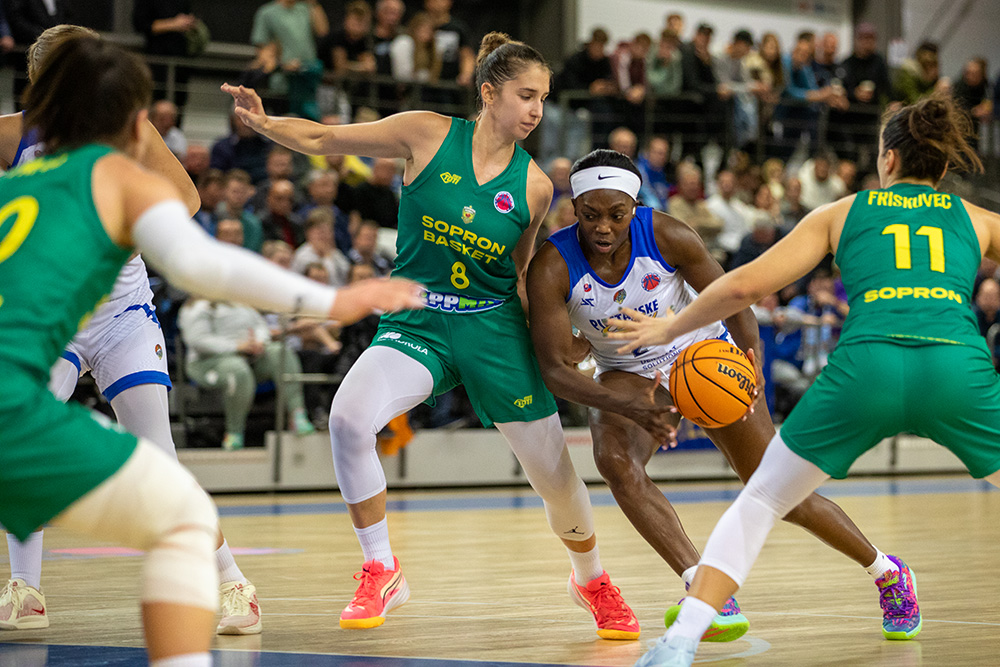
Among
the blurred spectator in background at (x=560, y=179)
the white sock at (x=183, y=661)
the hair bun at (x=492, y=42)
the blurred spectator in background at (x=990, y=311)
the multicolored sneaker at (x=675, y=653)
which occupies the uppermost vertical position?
the hair bun at (x=492, y=42)

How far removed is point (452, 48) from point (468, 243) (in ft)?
31.1

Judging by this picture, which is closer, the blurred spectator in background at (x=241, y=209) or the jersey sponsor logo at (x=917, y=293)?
the jersey sponsor logo at (x=917, y=293)

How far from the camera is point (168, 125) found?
11102 mm

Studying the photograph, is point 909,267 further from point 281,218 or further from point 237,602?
point 281,218

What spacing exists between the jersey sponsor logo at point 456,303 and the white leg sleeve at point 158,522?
6.50ft

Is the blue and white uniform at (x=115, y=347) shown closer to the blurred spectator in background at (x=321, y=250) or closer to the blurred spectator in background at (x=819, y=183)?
the blurred spectator in background at (x=321, y=250)

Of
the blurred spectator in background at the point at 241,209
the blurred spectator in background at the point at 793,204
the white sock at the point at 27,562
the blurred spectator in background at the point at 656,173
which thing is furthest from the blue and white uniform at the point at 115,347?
the blurred spectator in background at the point at 793,204

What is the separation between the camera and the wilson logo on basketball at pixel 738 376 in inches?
159

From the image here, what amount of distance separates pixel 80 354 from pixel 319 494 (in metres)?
6.39

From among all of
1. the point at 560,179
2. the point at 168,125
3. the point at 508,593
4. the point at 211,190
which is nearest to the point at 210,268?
the point at 508,593

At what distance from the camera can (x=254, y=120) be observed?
14.5 feet

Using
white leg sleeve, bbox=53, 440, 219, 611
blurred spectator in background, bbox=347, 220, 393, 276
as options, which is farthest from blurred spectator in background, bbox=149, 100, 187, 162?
white leg sleeve, bbox=53, 440, 219, 611

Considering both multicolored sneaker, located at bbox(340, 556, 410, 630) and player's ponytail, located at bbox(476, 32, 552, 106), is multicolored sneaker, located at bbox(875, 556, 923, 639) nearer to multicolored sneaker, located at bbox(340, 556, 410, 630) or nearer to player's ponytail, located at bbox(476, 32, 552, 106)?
multicolored sneaker, located at bbox(340, 556, 410, 630)

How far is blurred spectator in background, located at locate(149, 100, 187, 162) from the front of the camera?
11.0 metres
